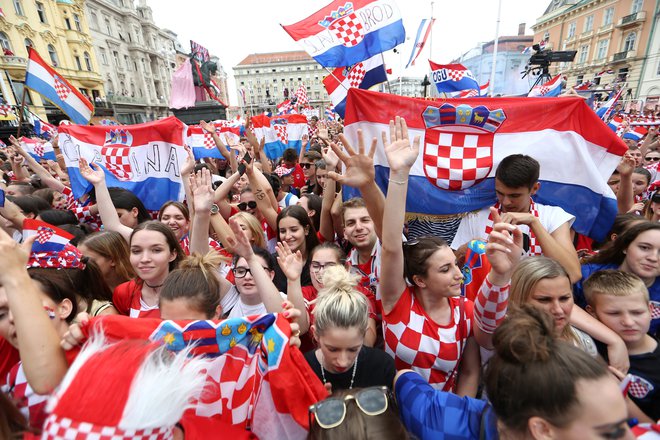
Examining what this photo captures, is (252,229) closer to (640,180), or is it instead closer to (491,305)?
(491,305)

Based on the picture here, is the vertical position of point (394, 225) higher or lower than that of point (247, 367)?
higher

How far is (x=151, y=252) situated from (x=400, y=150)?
6.25 feet

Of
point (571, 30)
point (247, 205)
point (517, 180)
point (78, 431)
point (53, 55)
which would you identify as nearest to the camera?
point (78, 431)

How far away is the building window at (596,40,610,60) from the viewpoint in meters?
38.4

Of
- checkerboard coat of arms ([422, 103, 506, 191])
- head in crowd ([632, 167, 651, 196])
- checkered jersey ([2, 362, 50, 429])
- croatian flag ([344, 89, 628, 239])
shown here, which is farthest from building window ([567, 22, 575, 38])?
checkered jersey ([2, 362, 50, 429])

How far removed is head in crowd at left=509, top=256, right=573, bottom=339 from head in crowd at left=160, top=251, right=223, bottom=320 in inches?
67.6

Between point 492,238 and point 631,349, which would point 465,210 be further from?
point 631,349

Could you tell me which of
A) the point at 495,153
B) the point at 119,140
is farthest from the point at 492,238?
the point at 119,140

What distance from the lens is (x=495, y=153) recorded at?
287 centimetres

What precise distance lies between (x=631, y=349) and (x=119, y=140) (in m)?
5.78

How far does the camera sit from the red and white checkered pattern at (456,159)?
2859mm

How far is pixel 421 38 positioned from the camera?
1465cm

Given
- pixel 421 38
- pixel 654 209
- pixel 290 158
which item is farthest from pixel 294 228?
A: pixel 421 38

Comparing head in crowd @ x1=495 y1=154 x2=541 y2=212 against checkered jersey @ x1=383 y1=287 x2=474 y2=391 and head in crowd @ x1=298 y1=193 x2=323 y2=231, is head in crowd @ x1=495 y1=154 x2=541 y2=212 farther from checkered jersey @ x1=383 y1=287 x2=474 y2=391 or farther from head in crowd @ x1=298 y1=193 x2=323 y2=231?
head in crowd @ x1=298 y1=193 x2=323 y2=231
